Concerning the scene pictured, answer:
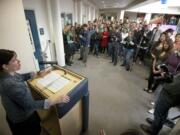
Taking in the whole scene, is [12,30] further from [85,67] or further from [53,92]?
[85,67]

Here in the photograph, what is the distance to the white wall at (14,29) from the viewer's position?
1720mm

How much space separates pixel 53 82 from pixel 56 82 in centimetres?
4

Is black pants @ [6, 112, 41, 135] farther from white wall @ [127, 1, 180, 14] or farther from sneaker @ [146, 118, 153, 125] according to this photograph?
white wall @ [127, 1, 180, 14]

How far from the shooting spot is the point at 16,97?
1.01 metres

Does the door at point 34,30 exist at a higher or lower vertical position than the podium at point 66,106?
higher

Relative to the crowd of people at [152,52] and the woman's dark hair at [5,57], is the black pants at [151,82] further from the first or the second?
the woman's dark hair at [5,57]

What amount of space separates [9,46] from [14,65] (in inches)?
39.4

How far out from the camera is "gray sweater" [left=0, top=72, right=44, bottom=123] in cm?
100

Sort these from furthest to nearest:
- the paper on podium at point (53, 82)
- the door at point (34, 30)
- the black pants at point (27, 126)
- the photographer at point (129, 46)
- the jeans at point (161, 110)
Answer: the photographer at point (129, 46) → the door at point (34, 30) → the jeans at point (161, 110) → the paper on podium at point (53, 82) → the black pants at point (27, 126)

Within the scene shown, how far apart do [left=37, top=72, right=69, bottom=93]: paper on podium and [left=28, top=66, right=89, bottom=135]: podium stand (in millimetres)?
33

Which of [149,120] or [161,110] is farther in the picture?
[149,120]

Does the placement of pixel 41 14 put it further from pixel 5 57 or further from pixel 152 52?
pixel 152 52

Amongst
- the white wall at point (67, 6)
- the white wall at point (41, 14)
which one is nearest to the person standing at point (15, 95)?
the white wall at point (41, 14)

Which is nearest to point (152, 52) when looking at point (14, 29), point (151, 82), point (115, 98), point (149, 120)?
point (151, 82)
